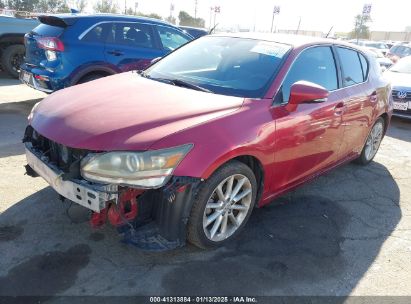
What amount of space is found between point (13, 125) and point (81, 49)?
157 cm

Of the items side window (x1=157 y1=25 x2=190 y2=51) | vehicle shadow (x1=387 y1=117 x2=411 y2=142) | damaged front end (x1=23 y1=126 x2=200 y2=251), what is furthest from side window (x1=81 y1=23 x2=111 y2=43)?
vehicle shadow (x1=387 y1=117 x2=411 y2=142)

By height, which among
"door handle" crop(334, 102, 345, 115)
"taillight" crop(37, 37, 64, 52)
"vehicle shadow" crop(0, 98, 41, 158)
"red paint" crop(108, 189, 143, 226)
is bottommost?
"vehicle shadow" crop(0, 98, 41, 158)

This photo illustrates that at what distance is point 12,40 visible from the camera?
8.98 meters

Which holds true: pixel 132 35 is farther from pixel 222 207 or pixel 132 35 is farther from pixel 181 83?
pixel 222 207

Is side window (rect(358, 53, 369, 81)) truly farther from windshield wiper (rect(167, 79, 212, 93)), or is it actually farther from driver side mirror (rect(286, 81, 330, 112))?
windshield wiper (rect(167, 79, 212, 93))

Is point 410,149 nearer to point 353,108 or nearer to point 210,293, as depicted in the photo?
point 353,108

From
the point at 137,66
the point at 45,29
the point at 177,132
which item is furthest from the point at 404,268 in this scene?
the point at 45,29

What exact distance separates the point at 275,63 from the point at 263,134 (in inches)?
30.2

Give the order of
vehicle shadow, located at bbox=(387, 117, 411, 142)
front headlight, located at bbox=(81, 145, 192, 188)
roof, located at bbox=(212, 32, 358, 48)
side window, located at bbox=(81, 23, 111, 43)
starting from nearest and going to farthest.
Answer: front headlight, located at bbox=(81, 145, 192, 188)
roof, located at bbox=(212, 32, 358, 48)
side window, located at bbox=(81, 23, 111, 43)
vehicle shadow, located at bbox=(387, 117, 411, 142)

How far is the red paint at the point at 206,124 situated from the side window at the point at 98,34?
9.06 ft

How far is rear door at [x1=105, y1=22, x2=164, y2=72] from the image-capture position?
21.6ft

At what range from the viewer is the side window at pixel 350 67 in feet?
13.8

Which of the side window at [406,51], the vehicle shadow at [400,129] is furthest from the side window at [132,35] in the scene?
the side window at [406,51]

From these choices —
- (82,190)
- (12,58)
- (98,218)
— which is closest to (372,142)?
(98,218)
